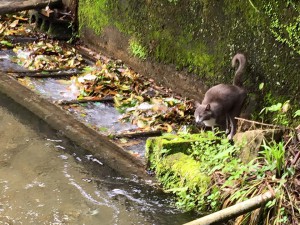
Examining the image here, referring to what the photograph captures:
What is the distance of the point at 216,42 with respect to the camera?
7.37m

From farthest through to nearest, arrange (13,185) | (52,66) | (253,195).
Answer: (52,66) → (13,185) → (253,195)

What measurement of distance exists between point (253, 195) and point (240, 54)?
247 cm

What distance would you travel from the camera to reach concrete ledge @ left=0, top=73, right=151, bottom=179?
19.4 feet

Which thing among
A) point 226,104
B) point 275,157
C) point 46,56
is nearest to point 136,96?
point 226,104

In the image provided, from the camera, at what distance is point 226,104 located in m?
6.52

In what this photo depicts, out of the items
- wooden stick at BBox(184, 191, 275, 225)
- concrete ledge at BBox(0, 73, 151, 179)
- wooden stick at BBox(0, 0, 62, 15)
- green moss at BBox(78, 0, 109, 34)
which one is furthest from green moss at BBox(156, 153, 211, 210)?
wooden stick at BBox(0, 0, 62, 15)

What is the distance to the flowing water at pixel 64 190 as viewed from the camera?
4.91 m

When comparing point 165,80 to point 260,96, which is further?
point 165,80

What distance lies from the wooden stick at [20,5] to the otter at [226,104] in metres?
4.89

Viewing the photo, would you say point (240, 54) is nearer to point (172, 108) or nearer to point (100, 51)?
point (172, 108)

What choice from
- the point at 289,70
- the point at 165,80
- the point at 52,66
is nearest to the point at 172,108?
the point at 165,80

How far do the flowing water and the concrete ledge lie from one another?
123mm

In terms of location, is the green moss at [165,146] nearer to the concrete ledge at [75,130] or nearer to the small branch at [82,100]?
the concrete ledge at [75,130]

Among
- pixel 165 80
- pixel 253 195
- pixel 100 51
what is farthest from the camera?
pixel 100 51
